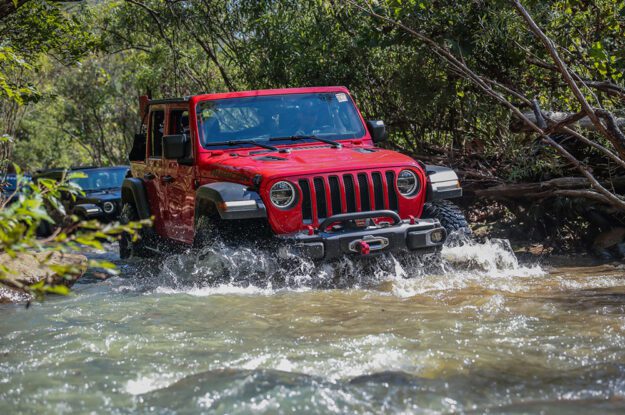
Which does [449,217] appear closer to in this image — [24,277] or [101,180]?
[24,277]

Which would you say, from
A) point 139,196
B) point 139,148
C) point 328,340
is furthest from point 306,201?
point 139,148

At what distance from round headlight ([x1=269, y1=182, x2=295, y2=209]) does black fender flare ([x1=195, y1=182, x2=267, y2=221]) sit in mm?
124

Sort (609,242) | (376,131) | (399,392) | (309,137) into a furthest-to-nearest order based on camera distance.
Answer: (609,242), (376,131), (309,137), (399,392)

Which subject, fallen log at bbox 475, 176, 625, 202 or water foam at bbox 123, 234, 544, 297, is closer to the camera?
water foam at bbox 123, 234, 544, 297

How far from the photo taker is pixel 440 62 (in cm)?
1087

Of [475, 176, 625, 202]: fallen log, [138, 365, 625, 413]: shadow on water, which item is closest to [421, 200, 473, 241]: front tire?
[475, 176, 625, 202]: fallen log

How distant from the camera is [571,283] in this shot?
7.37 metres

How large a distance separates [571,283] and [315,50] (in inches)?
254

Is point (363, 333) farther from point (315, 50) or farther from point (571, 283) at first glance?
point (315, 50)

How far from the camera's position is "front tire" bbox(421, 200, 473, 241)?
25.6 feet

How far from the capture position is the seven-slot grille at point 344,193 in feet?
23.5

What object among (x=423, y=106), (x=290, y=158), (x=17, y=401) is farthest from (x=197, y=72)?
(x=17, y=401)

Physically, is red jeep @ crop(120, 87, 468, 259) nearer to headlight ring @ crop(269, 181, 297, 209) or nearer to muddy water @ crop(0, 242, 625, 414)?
headlight ring @ crop(269, 181, 297, 209)

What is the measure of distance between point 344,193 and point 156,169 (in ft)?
8.83
